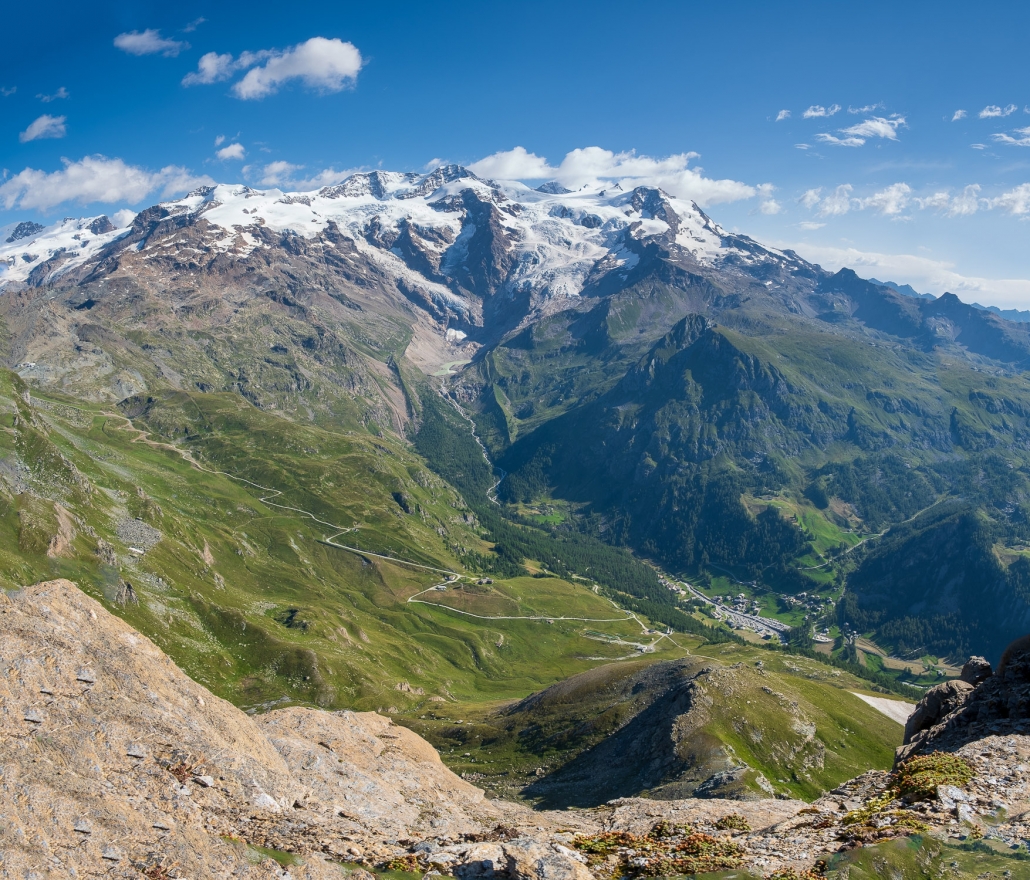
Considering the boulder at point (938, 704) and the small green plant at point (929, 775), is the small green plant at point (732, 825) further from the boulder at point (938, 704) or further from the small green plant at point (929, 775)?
the boulder at point (938, 704)

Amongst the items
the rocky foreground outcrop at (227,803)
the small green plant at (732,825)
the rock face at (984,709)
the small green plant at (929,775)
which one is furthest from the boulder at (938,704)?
the small green plant at (732,825)

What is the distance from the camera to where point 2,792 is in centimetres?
2592

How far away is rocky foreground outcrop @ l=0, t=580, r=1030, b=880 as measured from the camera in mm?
27000

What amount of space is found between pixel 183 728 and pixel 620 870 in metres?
23.3

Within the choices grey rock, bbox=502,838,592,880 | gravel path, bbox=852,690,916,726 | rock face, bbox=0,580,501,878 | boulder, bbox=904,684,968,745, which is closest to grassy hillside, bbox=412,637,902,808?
gravel path, bbox=852,690,916,726

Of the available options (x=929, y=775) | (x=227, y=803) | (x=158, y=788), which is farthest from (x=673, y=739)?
(x=158, y=788)

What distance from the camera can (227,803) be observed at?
32.9 m

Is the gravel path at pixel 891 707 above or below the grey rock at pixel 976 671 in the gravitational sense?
below

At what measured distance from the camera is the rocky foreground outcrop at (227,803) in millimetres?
27000

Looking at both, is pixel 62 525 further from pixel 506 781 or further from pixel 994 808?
pixel 994 808

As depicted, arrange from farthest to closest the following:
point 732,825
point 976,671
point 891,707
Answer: point 891,707 < point 976,671 < point 732,825

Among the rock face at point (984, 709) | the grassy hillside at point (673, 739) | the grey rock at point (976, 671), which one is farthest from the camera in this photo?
the grassy hillside at point (673, 739)

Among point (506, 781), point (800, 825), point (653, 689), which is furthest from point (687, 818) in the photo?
point (653, 689)

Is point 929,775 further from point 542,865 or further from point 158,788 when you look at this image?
point 158,788
